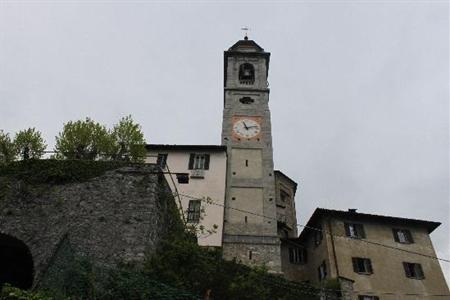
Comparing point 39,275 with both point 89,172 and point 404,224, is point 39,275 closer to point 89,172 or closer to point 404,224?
point 89,172

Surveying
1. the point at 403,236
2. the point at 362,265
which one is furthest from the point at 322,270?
the point at 403,236

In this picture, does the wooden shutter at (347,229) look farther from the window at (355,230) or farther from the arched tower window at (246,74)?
the arched tower window at (246,74)

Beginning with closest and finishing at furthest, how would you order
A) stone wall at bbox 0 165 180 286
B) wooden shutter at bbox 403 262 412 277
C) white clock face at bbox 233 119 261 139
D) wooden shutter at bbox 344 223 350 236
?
1. stone wall at bbox 0 165 180 286
2. wooden shutter at bbox 403 262 412 277
3. wooden shutter at bbox 344 223 350 236
4. white clock face at bbox 233 119 261 139

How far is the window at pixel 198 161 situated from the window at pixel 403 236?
13.2m

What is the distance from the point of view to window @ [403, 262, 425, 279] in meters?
26.3

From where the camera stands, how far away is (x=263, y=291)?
1866 cm

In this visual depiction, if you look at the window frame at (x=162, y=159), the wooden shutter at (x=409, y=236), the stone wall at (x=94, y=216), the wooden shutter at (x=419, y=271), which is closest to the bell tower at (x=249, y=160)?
the window frame at (x=162, y=159)

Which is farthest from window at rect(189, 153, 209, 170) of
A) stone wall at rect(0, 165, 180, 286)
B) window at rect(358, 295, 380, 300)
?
window at rect(358, 295, 380, 300)

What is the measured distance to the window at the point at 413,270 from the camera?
86.2ft

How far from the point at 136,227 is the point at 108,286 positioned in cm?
281

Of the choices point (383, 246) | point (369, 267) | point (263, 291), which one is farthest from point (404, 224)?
point (263, 291)

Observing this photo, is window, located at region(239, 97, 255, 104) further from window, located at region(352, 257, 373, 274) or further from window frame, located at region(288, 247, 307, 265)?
window, located at region(352, 257, 373, 274)

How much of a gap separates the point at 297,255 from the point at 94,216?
18.9 m

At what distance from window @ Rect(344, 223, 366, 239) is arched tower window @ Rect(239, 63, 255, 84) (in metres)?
15.2
